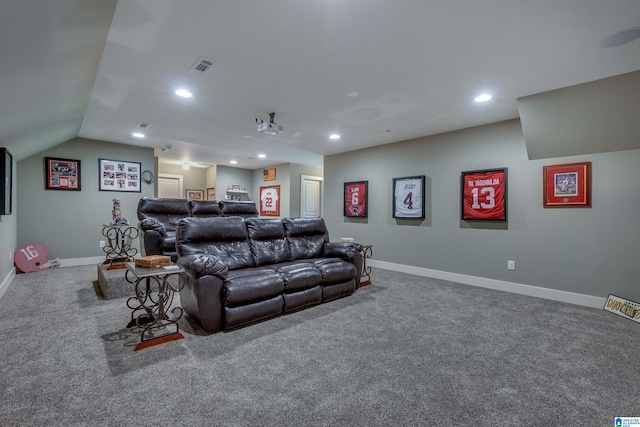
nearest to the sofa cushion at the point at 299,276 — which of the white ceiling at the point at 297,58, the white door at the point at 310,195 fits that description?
the white ceiling at the point at 297,58

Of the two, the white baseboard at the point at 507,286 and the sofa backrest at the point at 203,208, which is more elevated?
the sofa backrest at the point at 203,208

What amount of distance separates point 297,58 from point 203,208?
10.8 ft

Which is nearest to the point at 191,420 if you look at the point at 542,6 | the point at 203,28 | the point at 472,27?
the point at 203,28

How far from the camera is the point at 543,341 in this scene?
2.38 meters

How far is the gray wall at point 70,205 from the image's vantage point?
4918mm

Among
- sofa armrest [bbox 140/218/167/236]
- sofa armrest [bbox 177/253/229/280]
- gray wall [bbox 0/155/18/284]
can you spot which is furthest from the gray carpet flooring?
sofa armrest [bbox 140/218/167/236]

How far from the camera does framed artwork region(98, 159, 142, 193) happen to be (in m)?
5.61

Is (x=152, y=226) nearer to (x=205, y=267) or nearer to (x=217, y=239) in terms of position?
(x=217, y=239)

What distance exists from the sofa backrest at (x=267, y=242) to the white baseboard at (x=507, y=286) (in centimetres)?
237

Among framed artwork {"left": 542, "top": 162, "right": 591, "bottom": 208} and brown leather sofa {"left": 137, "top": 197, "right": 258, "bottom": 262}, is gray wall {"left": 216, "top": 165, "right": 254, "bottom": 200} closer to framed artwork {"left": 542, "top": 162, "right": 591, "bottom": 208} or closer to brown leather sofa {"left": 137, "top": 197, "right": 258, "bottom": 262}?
brown leather sofa {"left": 137, "top": 197, "right": 258, "bottom": 262}

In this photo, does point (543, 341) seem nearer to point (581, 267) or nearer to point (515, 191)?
point (581, 267)

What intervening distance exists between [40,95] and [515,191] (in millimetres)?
5384

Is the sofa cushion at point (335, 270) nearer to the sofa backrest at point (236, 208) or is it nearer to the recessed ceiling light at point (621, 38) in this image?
the sofa backrest at point (236, 208)

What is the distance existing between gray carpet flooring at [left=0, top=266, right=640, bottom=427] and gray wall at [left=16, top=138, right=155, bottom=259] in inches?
101
